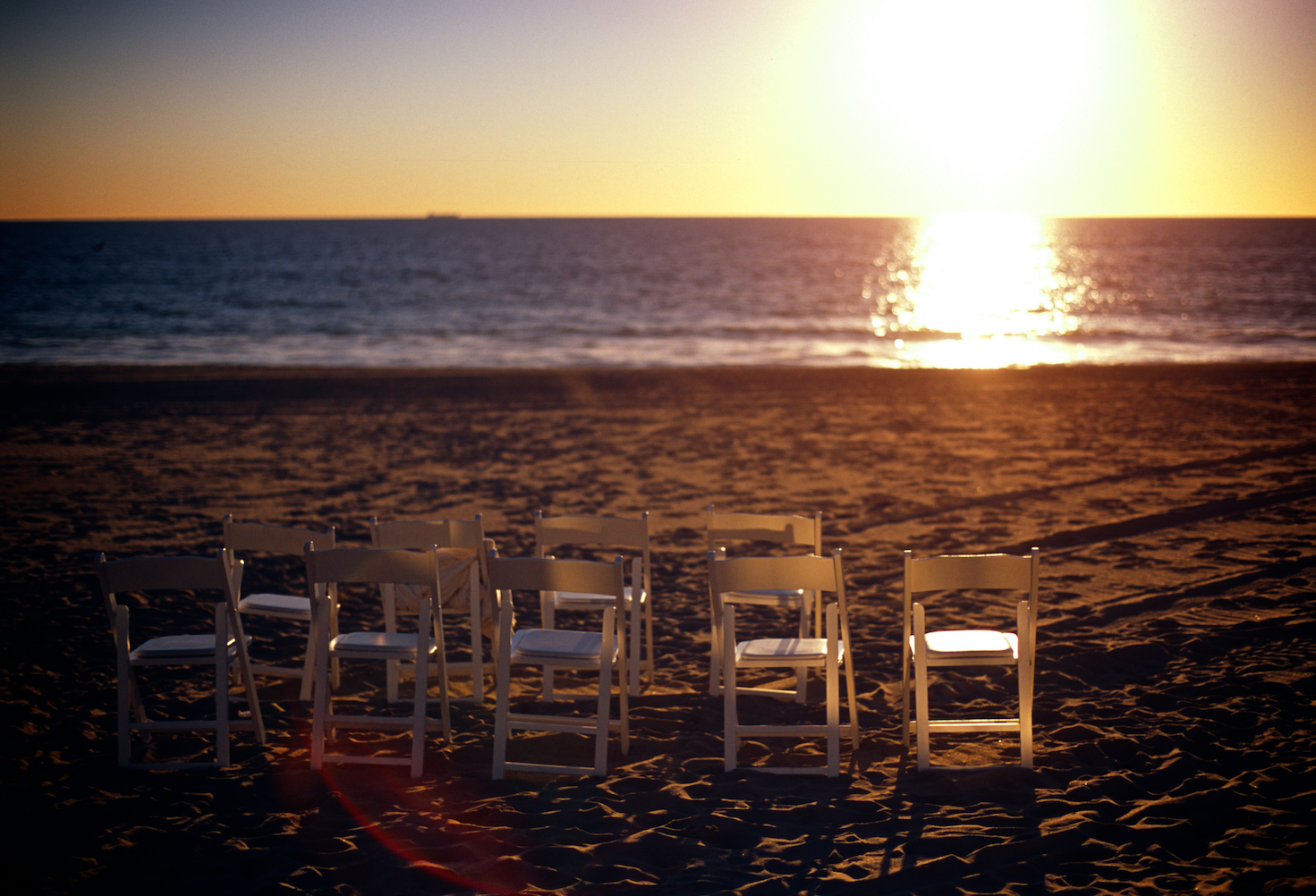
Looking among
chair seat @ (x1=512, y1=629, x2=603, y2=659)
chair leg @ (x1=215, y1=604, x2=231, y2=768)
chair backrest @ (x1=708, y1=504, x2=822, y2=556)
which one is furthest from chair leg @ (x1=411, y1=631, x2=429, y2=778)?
chair backrest @ (x1=708, y1=504, x2=822, y2=556)

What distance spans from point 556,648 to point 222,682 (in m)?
1.64

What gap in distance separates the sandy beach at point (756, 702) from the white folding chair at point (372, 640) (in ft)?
0.48

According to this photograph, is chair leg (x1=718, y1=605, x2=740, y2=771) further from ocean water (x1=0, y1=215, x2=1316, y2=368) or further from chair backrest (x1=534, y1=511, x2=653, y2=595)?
ocean water (x1=0, y1=215, x2=1316, y2=368)

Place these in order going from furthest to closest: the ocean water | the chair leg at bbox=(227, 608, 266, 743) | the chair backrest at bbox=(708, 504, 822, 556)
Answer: the ocean water, the chair backrest at bbox=(708, 504, 822, 556), the chair leg at bbox=(227, 608, 266, 743)

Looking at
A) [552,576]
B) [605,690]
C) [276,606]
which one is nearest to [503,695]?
[605,690]

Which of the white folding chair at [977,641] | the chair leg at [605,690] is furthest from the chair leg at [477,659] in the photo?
the white folding chair at [977,641]

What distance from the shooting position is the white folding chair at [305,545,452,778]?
4.29 metres

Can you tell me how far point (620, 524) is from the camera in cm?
532

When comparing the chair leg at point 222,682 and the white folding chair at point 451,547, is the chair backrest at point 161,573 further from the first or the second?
the white folding chair at point 451,547

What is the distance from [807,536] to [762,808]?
176 centimetres

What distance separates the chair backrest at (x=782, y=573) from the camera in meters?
4.28

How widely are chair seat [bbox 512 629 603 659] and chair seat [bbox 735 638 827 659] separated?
0.69m

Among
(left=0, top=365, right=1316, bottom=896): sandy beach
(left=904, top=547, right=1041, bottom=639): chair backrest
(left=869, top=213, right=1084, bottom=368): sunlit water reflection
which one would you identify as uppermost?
(left=869, top=213, right=1084, bottom=368): sunlit water reflection

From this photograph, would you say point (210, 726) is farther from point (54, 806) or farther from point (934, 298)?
point (934, 298)
